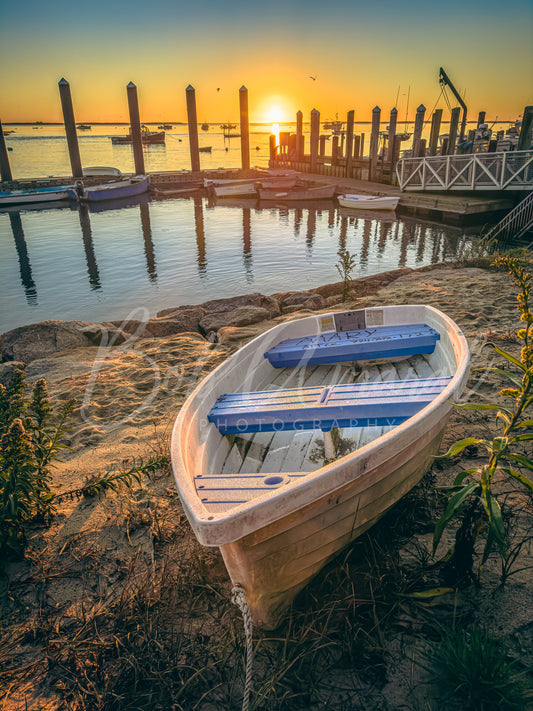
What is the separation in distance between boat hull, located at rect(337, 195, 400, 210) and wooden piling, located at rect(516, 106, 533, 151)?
5684 mm

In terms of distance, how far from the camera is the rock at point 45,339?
7149mm

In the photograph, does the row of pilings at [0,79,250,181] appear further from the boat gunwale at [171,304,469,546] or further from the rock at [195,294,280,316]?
the boat gunwale at [171,304,469,546]

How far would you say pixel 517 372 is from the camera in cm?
497

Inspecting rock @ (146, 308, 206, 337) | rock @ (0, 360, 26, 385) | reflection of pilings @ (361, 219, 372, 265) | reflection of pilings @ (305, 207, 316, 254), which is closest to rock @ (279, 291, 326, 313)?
rock @ (146, 308, 206, 337)

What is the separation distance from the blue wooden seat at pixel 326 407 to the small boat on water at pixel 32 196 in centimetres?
3025

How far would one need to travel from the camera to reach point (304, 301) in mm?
9398

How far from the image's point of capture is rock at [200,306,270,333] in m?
8.09

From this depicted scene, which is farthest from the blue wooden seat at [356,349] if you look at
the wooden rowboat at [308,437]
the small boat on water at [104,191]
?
the small boat on water at [104,191]

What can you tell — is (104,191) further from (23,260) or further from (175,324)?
(175,324)

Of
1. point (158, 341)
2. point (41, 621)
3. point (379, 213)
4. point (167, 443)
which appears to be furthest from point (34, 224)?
point (41, 621)

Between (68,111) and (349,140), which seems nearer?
(68,111)

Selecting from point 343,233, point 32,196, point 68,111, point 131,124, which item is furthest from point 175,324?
point 131,124

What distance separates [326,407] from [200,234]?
19.6m

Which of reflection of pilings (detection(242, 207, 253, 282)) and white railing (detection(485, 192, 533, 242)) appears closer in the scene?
white railing (detection(485, 192, 533, 242))
